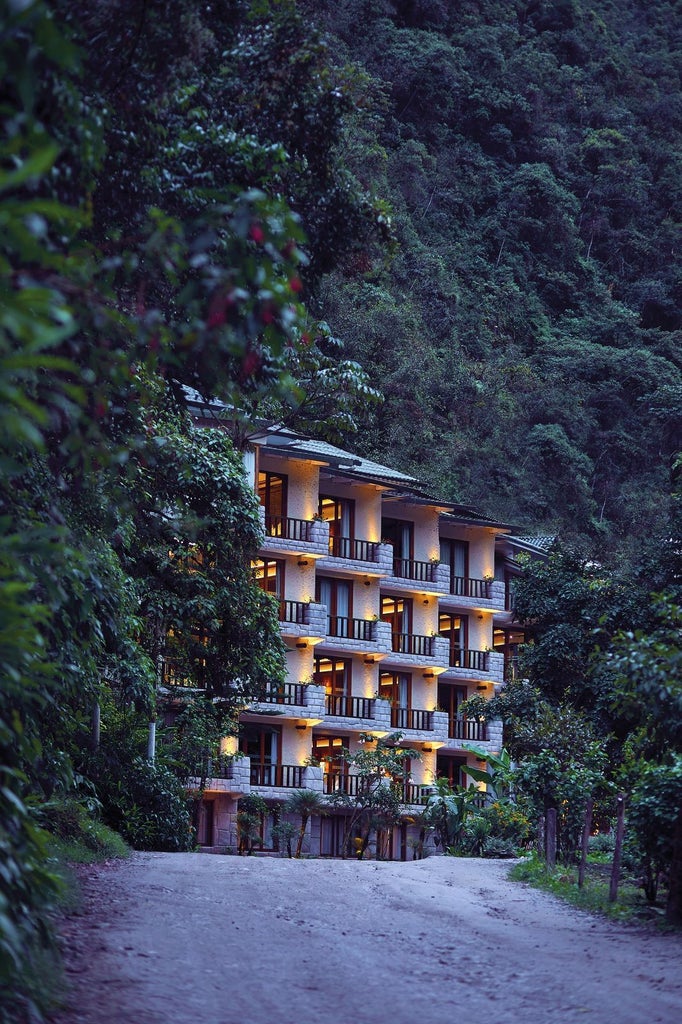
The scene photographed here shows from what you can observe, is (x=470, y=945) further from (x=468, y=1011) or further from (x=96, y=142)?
(x=96, y=142)

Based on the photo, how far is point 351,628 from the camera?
46094 mm

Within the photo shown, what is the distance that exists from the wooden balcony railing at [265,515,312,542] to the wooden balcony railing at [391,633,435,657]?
5865 millimetres

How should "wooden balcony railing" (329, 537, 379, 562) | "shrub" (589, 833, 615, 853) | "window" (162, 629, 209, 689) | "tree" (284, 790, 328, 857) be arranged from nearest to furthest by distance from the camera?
"window" (162, 629, 209, 689), "shrub" (589, 833, 615, 853), "tree" (284, 790, 328, 857), "wooden balcony railing" (329, 537, 379, 562)

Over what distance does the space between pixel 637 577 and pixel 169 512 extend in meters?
14.9

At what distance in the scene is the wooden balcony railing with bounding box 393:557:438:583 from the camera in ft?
160

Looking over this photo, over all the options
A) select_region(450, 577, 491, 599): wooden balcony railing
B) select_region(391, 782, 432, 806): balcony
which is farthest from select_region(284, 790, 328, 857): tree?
select_region(450, 577, 491, 599): wooden balcony railing

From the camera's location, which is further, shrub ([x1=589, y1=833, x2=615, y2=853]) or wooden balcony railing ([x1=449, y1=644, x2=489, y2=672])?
wooden balcony railing ([x1=449, y1=644, x2=489, y2=672])

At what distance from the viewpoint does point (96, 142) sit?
788 cm

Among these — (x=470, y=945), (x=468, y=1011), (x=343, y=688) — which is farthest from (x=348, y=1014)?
(x=343, y=688)

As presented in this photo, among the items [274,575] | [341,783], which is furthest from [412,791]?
[274,575]

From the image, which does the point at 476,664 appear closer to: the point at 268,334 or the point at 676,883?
the point at 676,883

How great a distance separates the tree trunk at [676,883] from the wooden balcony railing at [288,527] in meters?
28.7

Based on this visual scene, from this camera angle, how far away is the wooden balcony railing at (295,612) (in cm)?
4350

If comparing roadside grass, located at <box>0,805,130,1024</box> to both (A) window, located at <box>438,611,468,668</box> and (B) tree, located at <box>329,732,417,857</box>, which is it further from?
(A) window, located at <box>438,611,468,668</box>
